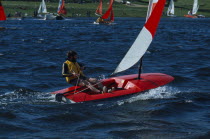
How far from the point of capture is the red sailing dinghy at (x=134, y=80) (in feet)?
46.7

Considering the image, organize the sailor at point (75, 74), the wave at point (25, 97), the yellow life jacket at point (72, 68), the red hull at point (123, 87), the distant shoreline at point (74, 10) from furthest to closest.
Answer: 1. the distant shoreline at point (74, 10)
2. the yellow life jacket at point (72, 68)
3. the sailor at point (75, 74)
4. the wave at point (25, 97)
5. the red hull at point (123, 87)

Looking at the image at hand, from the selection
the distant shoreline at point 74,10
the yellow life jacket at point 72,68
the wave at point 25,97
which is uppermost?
the yellow life jacket at point 72,68

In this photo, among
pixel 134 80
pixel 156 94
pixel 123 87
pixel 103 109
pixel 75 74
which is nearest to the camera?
pixel 103 109

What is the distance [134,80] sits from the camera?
51.5 ft

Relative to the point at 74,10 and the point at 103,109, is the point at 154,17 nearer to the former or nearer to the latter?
the point at 103,109

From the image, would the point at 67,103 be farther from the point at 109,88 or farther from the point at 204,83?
the point at 204,83

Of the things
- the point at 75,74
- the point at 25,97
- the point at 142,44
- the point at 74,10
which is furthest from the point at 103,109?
the point at 74,10

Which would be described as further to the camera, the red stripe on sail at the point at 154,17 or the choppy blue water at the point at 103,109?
the red stripe on sail at the point at 154,17

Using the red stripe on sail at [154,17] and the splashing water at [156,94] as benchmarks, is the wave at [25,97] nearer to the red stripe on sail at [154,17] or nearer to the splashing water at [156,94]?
the splashing water at [156,94]

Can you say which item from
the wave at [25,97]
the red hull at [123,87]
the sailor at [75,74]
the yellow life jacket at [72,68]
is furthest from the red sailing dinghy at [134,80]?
the wave at [25,97]

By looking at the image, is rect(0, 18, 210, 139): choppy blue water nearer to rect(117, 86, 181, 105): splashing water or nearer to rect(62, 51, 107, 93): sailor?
rect(117, 86, 181, 105): splashing water

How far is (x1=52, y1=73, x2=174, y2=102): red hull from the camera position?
1418 centimetres

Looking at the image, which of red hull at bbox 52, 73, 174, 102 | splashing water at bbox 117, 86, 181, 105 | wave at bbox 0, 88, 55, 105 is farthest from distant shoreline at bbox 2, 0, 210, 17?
red hull at bbox 52, 73, 174, 102

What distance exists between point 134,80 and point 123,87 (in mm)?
520
